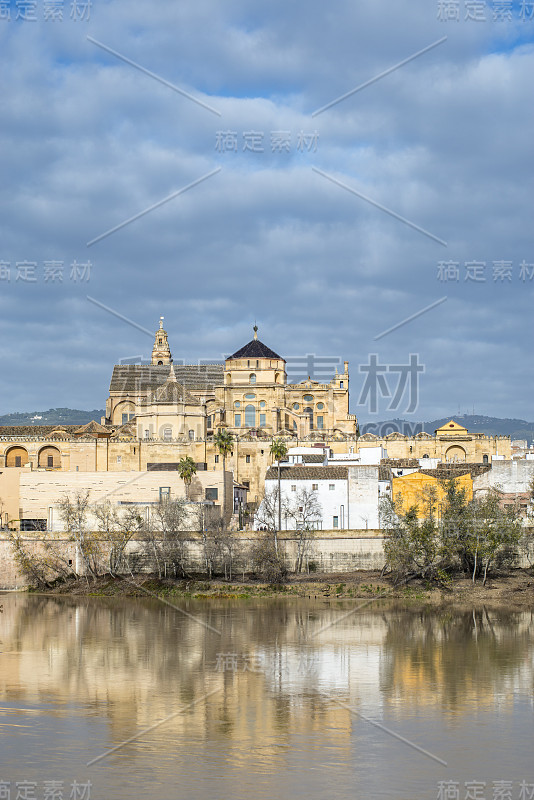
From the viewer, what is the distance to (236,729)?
24.6 metres

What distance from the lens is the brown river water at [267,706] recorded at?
20656mm

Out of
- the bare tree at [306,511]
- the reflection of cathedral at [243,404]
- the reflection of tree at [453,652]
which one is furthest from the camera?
the reflection of cathedral at [243,404]

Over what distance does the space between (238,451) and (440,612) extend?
117 feet

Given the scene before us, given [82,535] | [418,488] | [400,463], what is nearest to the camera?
[82,535]

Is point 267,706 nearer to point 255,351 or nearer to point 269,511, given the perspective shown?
point 269,511

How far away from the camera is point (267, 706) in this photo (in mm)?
27234

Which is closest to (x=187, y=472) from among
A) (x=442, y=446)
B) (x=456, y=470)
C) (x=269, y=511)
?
(x=269, y=511)

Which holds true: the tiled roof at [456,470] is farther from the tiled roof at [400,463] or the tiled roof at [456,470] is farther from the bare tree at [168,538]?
the bare tree at [168,538]

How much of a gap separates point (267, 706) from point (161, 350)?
90.0 m

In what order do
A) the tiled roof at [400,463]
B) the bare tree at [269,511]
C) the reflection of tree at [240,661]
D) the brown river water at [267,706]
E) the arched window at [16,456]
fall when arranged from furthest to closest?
1. the arched window at [16,456]
2. the tiled roof at [400,463]
3. the bare tree at [269,511]
4. the reflection of tree at [240,661]
5. the brown river water at [267,706]

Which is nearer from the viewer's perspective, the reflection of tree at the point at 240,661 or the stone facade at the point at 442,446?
the reflection of tree at the point at 240,661

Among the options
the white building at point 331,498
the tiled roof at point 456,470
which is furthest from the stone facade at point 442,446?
the white building at point 331,498

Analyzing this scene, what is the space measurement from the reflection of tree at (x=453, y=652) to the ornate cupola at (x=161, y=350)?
70.8 metres

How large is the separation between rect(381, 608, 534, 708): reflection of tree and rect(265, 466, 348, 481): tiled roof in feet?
57.5
